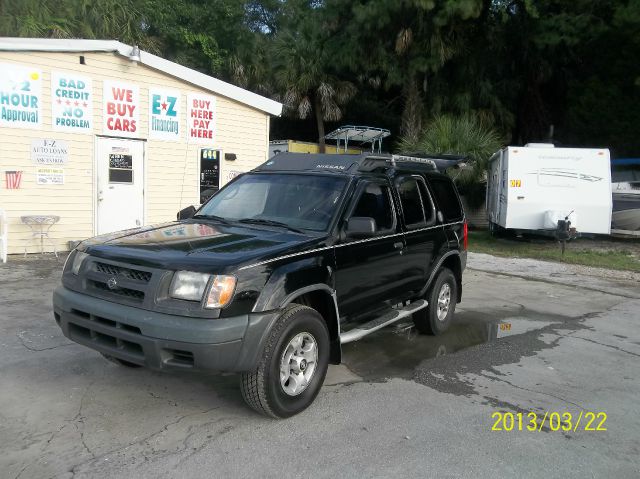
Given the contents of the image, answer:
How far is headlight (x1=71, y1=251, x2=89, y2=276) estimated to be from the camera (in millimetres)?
4348

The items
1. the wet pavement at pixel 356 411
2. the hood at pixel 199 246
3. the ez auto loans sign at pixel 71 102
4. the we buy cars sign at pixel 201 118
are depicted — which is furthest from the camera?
the we buy cars sign at pixel 201 118

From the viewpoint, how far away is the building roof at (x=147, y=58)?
9.94m

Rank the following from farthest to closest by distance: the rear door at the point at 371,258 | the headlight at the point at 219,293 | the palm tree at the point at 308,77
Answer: the palm tree at the point at 308,77, the rear door at the point at 371,258, the headlight at the point at 219,293

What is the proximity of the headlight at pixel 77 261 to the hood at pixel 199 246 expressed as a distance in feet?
0.16

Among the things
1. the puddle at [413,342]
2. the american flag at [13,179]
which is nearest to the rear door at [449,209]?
the puddle at [413,342]

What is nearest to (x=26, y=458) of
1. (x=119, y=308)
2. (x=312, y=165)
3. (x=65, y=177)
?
(x=119, y=308)

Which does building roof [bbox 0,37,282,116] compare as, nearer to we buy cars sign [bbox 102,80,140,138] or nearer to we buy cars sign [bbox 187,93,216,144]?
we buy cars sign [bbox 187,93,216,144]

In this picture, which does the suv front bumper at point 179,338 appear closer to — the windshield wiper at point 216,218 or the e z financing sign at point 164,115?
the windshield wiper at point 216,218

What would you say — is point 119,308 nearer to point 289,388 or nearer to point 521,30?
point 289,388

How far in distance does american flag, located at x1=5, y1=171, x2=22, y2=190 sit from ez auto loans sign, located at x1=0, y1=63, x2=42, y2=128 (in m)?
0.83

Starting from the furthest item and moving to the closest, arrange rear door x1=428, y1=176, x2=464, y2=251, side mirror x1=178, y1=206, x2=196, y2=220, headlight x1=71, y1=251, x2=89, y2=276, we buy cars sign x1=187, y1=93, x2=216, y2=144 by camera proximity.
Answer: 1. we buy cars sign x1=187, y1=93, x2=216, y2=144
2. rear door x1=428, y1=176, x2=464, y2=251
3. side mirror x1=178, y1=206, x2=196, y2=220
4. headlight x1=71, y1=251, x2=89, y2=276

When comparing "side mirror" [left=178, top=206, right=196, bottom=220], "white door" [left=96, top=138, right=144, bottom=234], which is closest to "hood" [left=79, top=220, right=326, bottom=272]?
"side mirror" [left=178, top=206, right=196, bottom=220]

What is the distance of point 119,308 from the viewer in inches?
153

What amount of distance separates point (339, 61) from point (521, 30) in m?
7.27
